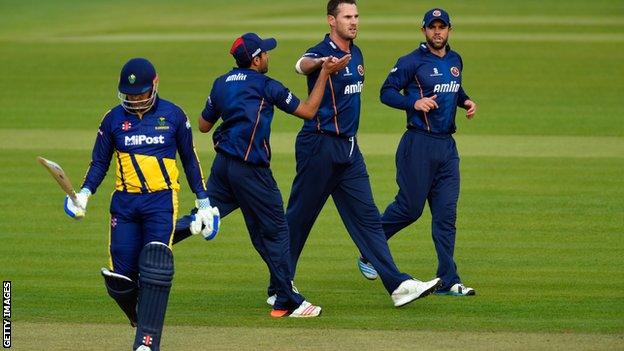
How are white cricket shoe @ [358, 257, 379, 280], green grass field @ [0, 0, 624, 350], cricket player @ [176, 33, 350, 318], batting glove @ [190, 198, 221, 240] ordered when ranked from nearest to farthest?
1. batting glove @ [190, 198, 221, 240]
2. green grass field @ [0, 0, 624, 350]
3. cricket player @ [176, 33, 350, 318]
4. white cricket shoe @ [358, 257, 379, 280]

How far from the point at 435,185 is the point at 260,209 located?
1.76 m

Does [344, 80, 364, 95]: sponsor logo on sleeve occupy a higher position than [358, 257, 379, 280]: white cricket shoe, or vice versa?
[344, 80, 364, 95]: sponsor logo on sleeve

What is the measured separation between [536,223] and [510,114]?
8727 mm

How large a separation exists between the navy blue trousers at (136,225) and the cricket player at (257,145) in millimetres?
871

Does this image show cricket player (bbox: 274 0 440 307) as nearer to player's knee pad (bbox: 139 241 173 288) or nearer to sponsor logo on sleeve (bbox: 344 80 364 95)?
sponsor logo on sleeve (bbox: 344 80 364 95)

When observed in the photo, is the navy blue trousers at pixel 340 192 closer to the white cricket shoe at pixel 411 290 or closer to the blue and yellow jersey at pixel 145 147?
the white cricket shoe at pixel 411 290

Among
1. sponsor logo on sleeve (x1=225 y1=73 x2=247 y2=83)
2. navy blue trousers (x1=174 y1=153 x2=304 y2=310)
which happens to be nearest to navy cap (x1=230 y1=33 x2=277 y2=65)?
sponsor logo on sleeve (x1=225 y1=73 x2=247 y2=83)

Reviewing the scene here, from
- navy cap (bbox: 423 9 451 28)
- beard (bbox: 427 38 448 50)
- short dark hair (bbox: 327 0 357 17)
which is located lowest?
beard (bbox: 427 38 448 50)

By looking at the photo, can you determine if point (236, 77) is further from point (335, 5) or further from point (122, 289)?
point (122, 289)

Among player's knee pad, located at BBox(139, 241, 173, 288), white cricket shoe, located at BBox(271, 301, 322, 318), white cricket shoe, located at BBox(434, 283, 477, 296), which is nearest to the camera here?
player's knee pad, located at BBox(139, 241, 173, 288)

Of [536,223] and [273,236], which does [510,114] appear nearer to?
[536,223]

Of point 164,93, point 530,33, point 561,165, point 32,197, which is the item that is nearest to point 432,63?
point 32,197

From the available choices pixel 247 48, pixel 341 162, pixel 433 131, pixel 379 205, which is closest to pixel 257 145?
pixel 247 48

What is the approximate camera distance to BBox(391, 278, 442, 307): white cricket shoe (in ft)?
32.4
